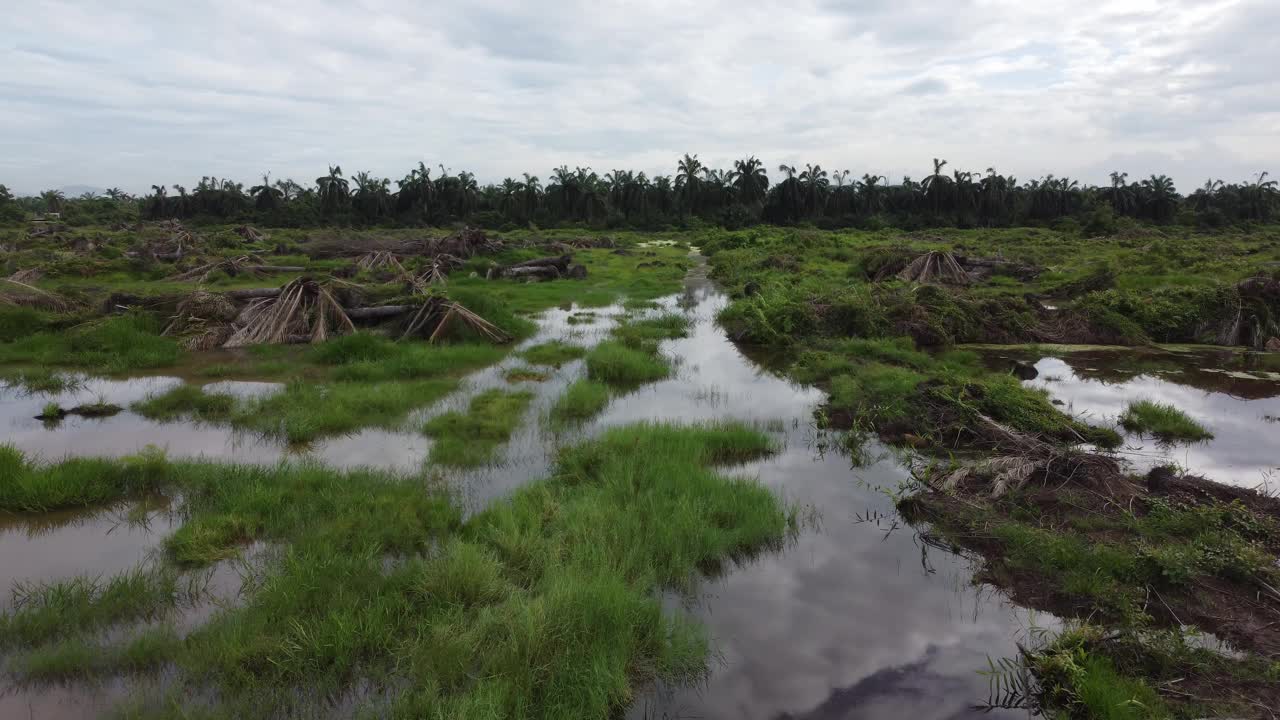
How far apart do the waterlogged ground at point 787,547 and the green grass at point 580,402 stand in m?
0.22

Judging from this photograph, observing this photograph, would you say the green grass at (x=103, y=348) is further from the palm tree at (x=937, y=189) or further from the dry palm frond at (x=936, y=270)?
the palm tree at (x=937, y=189)

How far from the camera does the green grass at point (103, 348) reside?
35.7ft

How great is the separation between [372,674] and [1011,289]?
20614 mm

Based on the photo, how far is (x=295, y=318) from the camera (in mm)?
13117

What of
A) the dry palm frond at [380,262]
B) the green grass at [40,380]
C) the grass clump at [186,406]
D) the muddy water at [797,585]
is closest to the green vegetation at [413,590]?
the muddy water at [797,585]

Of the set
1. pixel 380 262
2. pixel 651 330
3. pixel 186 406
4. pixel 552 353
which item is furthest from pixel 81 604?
pixel 380 262

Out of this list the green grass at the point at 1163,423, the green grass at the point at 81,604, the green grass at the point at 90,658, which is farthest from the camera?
the green grass at the point at 1163,423

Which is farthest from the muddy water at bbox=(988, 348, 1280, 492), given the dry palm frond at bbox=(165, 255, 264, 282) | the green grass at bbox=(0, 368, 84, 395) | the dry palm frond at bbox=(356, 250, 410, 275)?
the dry palm frond at bbox=(165, 255, 264, 282)

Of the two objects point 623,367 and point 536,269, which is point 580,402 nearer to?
point 623,367

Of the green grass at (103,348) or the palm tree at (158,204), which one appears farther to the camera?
the palm tree at (158,204)

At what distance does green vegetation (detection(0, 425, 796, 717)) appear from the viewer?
3570mm

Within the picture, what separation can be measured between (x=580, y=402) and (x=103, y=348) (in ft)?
30.4

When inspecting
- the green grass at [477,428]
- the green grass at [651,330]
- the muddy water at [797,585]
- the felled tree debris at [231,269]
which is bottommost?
the muddy water at [797,585]

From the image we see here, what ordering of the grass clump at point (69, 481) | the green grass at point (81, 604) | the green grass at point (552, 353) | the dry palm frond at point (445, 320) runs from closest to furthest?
the green grass at point (81, 604), the grass clump at point (69, 481), the green grass at point (552, 353), the dry palm frond at point (445, 320)
